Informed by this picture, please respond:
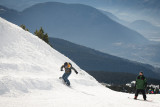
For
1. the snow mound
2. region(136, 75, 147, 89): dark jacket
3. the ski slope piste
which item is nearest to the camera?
the ski slope piste

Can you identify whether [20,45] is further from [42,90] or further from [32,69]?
[42,90]

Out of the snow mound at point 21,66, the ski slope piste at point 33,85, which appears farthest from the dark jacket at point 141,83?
the snow mound at point 21,66

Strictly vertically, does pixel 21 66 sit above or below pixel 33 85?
above

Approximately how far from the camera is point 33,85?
1298cm

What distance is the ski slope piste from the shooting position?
392 inches

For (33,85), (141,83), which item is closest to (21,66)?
(33,85)

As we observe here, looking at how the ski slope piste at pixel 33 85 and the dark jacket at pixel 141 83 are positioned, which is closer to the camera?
the ski slope piste at pixel 33 85

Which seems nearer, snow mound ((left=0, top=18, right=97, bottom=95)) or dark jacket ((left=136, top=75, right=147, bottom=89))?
snow mound ((left=0, top=18, right=97, bottom=95))

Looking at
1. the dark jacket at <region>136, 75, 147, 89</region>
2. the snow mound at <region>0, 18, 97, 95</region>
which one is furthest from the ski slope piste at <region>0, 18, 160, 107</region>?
the dark jacket at <region>136, 75, 147, 89</region>

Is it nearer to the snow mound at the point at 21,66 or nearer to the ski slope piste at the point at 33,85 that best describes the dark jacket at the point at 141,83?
the ski slope piste at the point at 33,85

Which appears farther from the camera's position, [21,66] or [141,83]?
[21,66]

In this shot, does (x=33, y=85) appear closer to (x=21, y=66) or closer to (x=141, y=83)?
(x=21, y=66)

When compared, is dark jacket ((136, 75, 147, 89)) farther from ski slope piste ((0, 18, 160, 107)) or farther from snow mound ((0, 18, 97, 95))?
snow mound ((0, 18, 97, 95))

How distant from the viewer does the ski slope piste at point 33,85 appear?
995 cm
